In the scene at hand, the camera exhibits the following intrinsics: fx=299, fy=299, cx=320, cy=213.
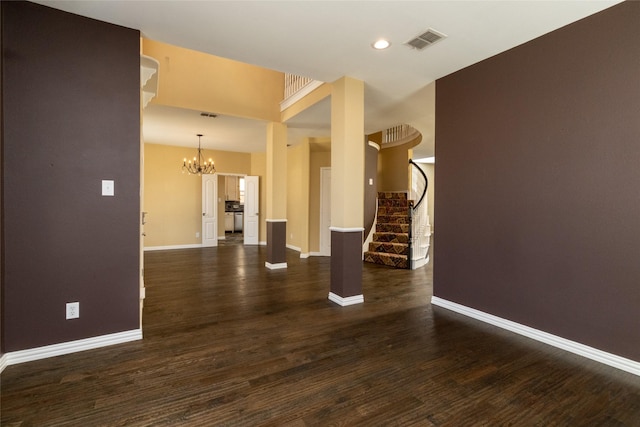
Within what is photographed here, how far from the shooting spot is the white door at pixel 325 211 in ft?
23.3

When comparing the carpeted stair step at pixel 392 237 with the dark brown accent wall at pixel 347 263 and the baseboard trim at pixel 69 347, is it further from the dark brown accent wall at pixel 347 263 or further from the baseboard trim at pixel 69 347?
the baseboard trim at pixel 69 347

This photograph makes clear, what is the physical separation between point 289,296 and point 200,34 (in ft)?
9.97

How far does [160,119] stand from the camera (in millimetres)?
5488

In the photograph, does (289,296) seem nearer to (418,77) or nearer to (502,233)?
(502,233)

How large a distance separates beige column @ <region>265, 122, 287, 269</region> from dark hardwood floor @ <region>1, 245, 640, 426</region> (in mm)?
2180

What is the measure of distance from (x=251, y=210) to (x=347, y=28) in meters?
6.89

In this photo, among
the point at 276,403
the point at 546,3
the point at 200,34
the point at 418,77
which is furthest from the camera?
the point at 418,77

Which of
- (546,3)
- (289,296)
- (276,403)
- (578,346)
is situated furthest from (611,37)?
(289,296)

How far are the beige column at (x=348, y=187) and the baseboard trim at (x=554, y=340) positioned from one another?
46.2 inches

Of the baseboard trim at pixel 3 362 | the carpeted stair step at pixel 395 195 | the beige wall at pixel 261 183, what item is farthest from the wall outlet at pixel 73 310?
the beige wall at pixel 261 183

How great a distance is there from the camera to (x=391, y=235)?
6.29 meters

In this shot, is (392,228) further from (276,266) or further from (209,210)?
(209,210)

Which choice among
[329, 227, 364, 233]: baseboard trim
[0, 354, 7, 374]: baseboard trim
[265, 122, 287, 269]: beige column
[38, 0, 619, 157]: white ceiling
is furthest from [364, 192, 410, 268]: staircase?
[0, 354, 7, 374]: baseboard trim

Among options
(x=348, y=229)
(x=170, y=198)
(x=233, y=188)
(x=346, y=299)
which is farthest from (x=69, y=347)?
(x=233, y=188)
